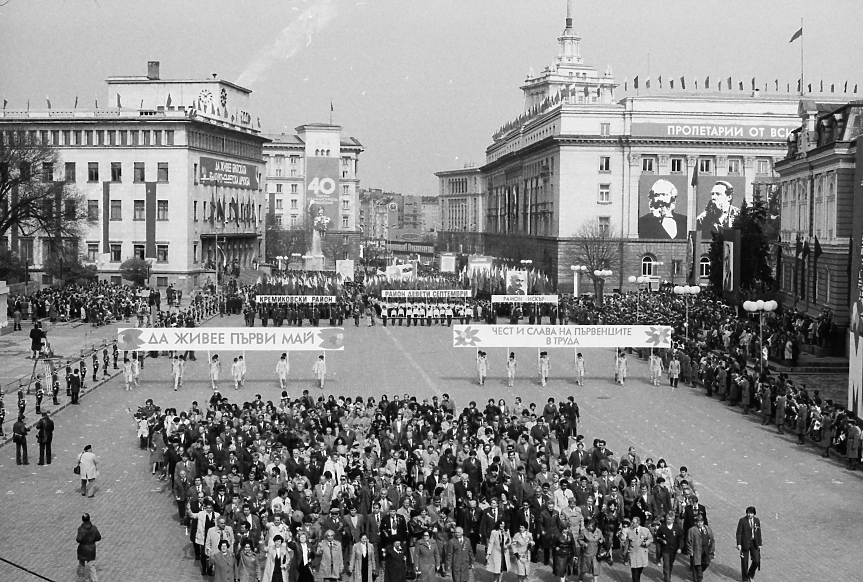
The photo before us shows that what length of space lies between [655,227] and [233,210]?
118 ft

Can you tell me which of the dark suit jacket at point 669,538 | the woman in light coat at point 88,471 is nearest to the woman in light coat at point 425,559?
the dark suit jacket at point 669,538

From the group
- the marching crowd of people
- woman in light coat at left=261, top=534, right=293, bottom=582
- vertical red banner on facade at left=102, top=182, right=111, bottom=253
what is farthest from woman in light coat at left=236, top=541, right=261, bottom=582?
vertical red banner on facade at left=102, top=182, right=111, bottom=253

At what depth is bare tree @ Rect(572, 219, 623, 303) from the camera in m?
80.7

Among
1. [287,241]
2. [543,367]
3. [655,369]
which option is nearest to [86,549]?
[543,367]

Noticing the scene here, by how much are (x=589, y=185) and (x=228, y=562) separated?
74.5 m

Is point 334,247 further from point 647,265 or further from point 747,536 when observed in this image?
point 747,536

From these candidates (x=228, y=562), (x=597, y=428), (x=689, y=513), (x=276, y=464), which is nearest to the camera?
(x=228, y=562)

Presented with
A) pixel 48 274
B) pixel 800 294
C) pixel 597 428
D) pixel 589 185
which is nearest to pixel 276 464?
pixel 597 428

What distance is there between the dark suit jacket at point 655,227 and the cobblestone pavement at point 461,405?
42539 millimetres

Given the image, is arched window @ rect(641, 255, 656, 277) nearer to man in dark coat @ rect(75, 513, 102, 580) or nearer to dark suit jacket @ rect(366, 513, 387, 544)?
dark suit jacket @ rect(366, 513, 387, 544)

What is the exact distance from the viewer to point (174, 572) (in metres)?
18.0

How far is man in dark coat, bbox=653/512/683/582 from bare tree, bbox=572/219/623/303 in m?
60.1

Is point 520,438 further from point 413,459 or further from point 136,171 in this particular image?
point 136,171

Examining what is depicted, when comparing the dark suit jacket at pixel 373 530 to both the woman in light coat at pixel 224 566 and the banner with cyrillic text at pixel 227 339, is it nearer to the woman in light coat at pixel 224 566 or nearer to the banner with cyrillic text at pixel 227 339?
the woman in light coat at pixel 224 566
